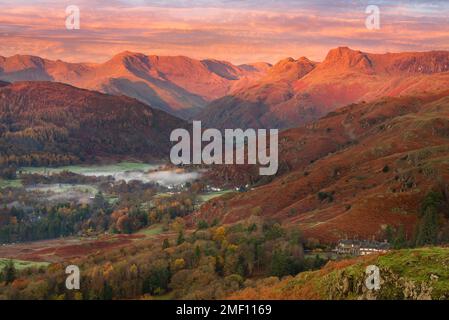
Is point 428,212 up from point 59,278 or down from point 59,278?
up

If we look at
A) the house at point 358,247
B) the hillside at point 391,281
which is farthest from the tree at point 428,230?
the hillside at point 391,281

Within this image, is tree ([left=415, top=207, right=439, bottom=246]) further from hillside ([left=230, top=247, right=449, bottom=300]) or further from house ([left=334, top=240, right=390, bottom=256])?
hillside ([left=230, top=247, right=449, bottom=300])

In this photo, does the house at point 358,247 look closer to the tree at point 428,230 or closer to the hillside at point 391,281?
the tree at point 428,230

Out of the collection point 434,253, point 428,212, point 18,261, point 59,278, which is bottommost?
point 18,261

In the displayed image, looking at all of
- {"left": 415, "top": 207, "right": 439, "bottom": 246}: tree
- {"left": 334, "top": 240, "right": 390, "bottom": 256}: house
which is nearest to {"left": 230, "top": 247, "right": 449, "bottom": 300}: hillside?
{"left": 334, "top": 240, "right": 390, "bottom": 256}: house

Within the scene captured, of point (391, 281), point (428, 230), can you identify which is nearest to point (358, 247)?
point (428, 230)

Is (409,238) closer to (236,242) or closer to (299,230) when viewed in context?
(299,230)
